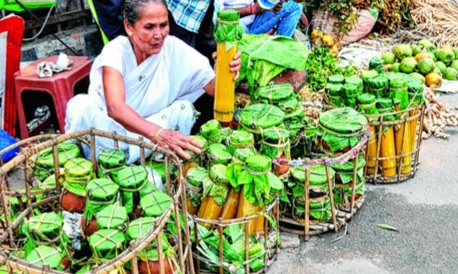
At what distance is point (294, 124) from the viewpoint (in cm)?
309

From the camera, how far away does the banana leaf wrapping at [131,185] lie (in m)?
2.15

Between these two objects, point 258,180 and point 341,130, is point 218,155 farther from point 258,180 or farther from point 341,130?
point 341,130

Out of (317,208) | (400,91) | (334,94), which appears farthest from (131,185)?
(400,91)

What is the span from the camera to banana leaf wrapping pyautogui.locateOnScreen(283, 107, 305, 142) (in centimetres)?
305

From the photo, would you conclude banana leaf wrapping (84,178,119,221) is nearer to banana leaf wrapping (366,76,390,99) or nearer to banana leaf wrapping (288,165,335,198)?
banana leaf wrapping (288,165,335,198)

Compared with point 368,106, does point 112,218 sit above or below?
above

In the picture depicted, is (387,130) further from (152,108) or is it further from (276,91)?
(152,108)

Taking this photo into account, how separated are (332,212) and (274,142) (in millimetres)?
590

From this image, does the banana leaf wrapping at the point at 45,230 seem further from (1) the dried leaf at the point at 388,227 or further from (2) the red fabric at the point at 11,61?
(2) the red fabric at the point at 11,61

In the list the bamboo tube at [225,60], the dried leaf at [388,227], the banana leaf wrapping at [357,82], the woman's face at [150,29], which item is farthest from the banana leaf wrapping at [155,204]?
the banana leaf wrapping at [357,82]

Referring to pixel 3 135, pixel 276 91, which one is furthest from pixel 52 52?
pixel 276 91

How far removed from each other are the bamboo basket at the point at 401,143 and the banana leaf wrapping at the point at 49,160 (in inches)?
67.6

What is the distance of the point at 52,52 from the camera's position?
4.68 m

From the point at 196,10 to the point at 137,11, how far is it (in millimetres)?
1408
